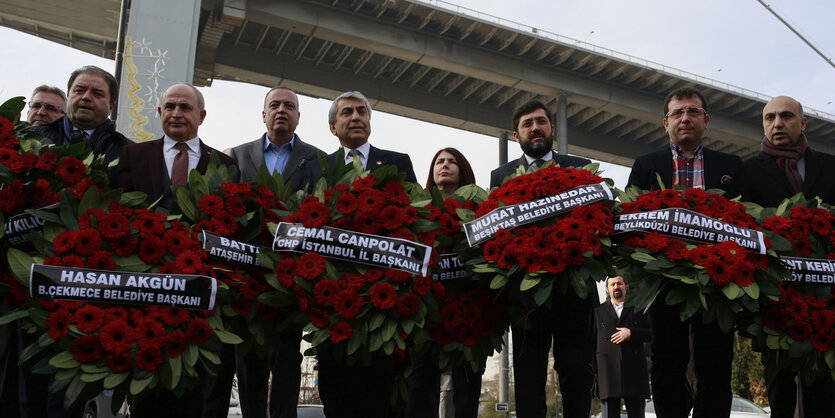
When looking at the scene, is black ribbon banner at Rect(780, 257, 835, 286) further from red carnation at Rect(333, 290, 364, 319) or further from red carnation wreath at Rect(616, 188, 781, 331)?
red carnation at Rect(333, 290, 364, 319)

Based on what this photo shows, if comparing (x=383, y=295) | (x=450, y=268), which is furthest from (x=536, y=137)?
(x=383, y=295)

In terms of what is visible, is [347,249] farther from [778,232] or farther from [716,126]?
[716,126]

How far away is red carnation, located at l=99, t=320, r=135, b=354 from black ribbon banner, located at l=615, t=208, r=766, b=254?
2542 millimetres

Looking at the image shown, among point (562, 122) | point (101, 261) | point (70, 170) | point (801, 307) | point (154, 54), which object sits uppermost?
point (562, 122)

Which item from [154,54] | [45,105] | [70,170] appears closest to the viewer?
[70,170]

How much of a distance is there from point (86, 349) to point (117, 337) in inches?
5.3

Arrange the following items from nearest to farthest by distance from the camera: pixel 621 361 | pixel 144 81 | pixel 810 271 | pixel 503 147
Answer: pixel 810 271
pixel 621 361
pixel 144 81
pixel 503 147

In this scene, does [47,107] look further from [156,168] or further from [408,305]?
[408,305]

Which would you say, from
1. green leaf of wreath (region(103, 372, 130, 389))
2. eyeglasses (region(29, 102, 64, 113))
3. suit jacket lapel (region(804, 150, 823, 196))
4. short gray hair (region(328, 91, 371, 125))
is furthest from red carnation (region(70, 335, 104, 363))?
suit jacket lapel (region(804, 150, 823, 196))

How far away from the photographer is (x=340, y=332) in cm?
349

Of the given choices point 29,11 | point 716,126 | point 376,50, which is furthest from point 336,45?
point 716,126

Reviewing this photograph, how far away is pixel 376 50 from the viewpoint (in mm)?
26203

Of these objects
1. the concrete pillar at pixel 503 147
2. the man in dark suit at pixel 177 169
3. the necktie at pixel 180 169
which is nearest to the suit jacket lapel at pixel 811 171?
the man in dark suit at pixel 177 169

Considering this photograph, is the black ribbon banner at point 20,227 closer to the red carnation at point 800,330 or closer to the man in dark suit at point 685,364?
the man in dark suit at point 685,364
